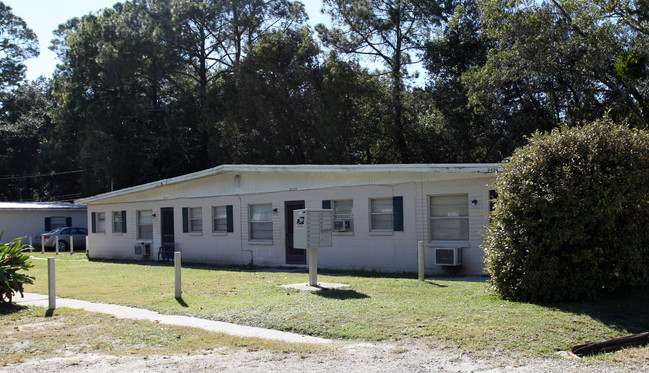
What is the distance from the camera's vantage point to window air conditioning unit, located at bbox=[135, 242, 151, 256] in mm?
24578

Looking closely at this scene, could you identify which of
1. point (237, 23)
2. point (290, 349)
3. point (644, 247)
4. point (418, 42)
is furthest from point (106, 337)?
point (237, 23)

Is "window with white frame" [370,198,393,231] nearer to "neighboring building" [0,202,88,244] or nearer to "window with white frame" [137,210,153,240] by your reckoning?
"window with white frame" [137,210,153,240]

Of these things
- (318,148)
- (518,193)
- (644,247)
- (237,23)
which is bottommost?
(644,247)

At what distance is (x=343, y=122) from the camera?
30969 mm

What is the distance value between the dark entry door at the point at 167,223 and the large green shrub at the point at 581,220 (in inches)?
675

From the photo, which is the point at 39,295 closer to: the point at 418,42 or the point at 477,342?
the point at 477,342

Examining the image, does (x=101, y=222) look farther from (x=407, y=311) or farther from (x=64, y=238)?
(x=407, y=311)

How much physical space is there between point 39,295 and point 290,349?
332 inches

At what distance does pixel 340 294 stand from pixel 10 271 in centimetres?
632

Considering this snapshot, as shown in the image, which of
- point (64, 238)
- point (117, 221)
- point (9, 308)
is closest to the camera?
point (9, 308)

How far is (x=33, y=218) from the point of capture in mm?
37375

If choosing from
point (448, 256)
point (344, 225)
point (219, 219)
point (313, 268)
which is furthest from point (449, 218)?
point (219, 219)

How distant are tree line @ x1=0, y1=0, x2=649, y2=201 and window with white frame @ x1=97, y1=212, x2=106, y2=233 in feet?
28.2

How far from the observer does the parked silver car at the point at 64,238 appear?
35.0 metres
